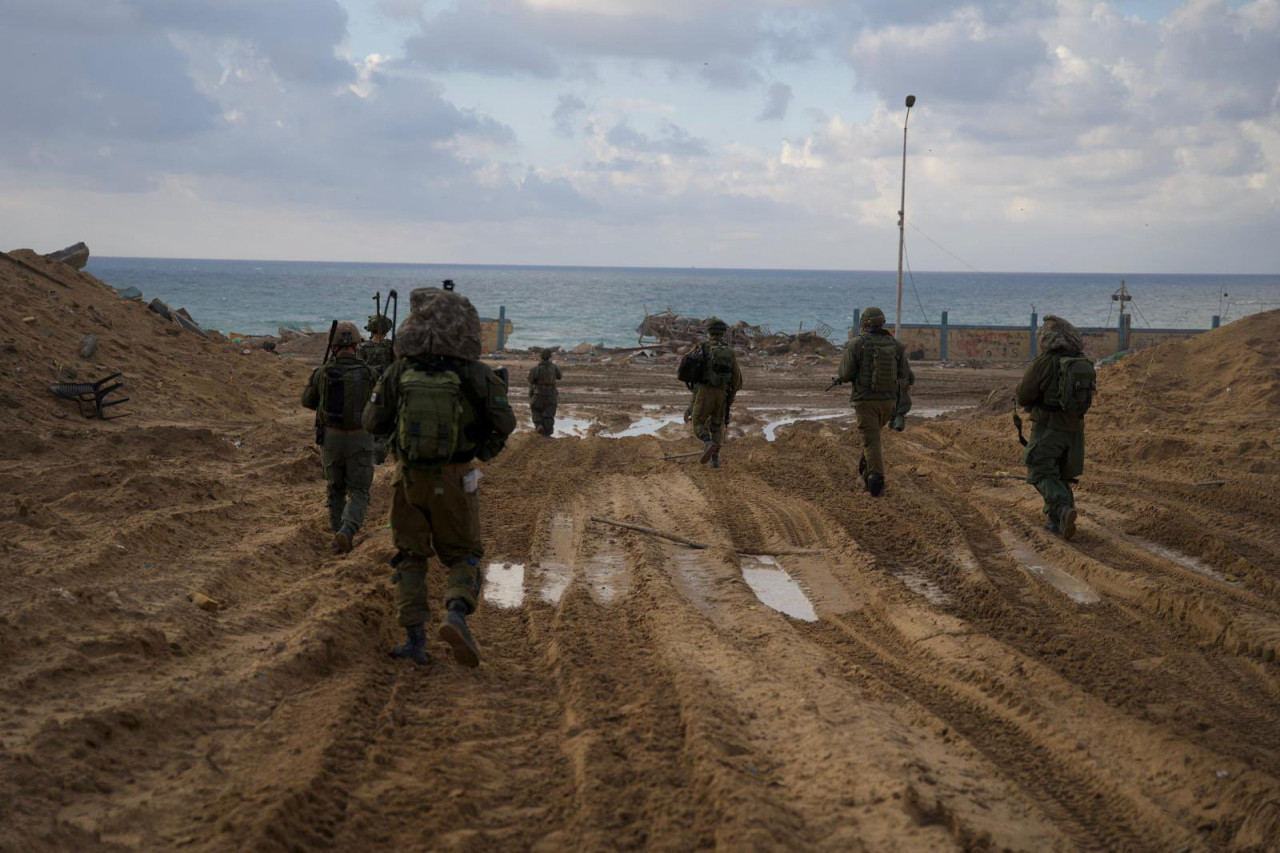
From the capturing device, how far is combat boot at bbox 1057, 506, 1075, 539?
360 inches

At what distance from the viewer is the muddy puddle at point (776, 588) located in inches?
289

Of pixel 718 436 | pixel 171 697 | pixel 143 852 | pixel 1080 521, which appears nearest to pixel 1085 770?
pixel 143 852

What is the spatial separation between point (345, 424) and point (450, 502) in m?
3.00

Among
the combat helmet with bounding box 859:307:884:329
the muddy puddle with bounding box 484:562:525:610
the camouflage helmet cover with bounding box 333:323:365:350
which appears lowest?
the muddy puddle with bounding box 484:562:525:610

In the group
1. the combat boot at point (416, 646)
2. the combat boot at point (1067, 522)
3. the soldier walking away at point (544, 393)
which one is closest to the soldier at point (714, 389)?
the combat boot at point (1067, 522)

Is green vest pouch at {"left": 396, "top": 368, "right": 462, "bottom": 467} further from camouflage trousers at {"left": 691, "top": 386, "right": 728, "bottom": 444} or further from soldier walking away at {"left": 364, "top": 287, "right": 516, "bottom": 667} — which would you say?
camouflage trousers at {"left": 691, "top": 386, "right": 728, "bottom": 444}

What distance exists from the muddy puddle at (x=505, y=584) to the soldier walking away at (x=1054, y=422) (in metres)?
4.71

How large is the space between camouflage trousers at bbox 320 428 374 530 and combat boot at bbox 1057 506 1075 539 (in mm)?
5866

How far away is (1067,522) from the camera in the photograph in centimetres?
918

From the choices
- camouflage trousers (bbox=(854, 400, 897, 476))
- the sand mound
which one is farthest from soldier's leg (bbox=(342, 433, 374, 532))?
the sand mound

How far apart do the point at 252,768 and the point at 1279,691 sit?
17.0ft

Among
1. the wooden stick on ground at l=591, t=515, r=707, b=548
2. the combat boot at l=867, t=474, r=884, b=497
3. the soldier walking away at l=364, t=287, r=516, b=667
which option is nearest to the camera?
the soldier walking away at l=364, t=287, r=516, b=667

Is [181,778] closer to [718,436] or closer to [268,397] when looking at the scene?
[718,436]

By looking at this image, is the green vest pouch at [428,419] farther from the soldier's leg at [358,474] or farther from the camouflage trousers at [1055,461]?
the camouflage trousers at [1055,461]
